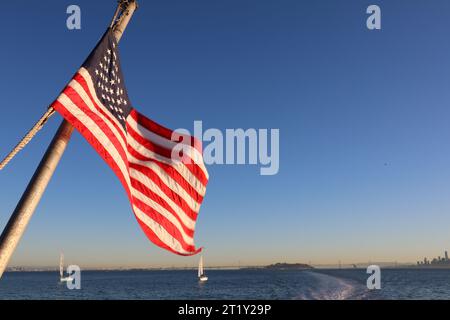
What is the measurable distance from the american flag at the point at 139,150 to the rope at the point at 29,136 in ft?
0.50

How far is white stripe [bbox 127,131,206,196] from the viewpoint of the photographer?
8.16 meters

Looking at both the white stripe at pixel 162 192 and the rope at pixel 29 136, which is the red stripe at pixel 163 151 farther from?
the rope at pixel 29 136

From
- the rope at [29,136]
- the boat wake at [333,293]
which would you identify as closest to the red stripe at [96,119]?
the rope at [29,136]

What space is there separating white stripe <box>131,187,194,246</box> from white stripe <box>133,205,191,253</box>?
27 cm

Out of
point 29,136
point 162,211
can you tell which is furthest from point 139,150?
point 29,136

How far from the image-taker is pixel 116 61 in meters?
7.23

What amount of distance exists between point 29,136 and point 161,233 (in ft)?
12.2

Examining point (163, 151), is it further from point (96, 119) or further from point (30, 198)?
point (30, 198)

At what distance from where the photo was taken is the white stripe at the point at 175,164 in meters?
8.16
